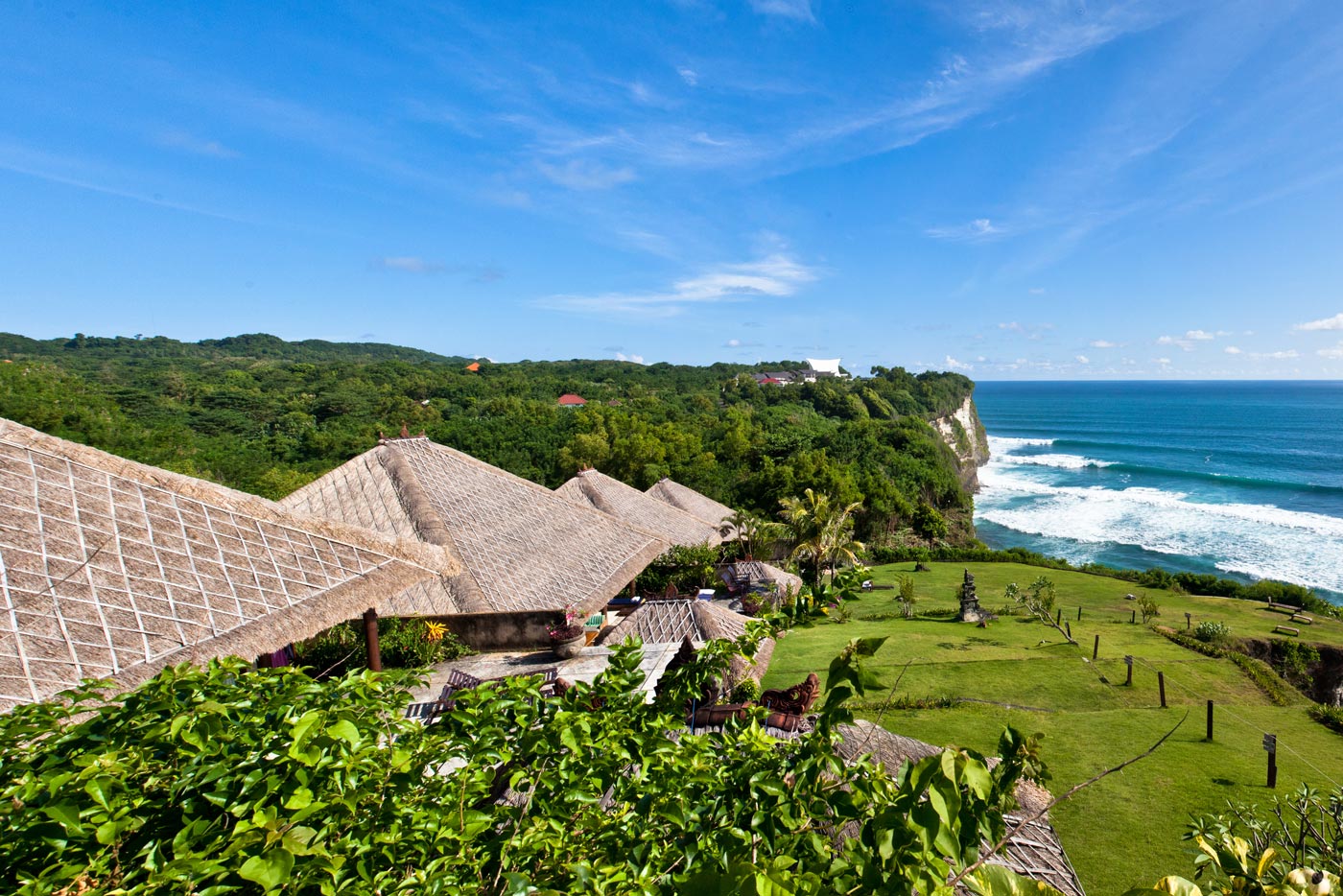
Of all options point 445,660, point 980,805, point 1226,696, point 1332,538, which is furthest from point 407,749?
point 1332,538

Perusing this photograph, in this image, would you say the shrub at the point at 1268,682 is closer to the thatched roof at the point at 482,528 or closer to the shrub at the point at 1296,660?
the shrub at the point at 1296,660

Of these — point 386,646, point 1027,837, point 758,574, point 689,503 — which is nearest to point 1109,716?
point 1027,837

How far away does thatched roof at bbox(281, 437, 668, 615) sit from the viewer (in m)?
10.7

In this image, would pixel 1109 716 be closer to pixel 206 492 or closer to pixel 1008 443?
pixel 206 492

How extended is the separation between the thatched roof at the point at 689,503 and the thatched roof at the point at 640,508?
4.92 feet

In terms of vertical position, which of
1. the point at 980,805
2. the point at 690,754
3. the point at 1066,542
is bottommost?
the point at 1066,542

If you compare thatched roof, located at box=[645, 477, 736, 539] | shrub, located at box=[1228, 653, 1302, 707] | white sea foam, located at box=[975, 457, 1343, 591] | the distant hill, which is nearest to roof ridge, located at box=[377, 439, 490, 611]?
thatched roof, located at box=[645, 477, 736, 539]

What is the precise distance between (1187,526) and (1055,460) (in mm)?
33775

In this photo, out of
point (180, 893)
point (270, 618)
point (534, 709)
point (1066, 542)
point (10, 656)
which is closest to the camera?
point (180, 893)

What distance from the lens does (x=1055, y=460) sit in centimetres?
6812

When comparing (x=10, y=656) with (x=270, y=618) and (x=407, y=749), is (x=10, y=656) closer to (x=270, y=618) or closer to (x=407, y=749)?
(x=270, y=618)

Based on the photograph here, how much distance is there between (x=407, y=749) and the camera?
2.16 metres

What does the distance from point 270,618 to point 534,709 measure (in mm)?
4292

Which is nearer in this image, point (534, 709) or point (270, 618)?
point (534, 709)
